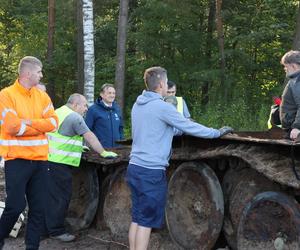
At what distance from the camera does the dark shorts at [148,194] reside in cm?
535

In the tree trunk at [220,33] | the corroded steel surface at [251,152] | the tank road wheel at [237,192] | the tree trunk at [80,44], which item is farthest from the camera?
the tree trunk at [220,33]

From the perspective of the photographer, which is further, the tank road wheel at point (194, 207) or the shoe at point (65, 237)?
the shoe at point (65, 237)

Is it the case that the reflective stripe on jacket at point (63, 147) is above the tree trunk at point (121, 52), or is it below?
below

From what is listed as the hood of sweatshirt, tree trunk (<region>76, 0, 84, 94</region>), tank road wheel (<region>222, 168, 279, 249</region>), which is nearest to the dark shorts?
the hood of sweatshirt

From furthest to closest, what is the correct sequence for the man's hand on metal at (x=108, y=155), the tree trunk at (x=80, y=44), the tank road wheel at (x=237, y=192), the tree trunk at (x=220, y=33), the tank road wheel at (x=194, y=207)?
the tree trunk at (x=220, y=33) < the tree trunk at (x=80, y=44) < the man's hand on metal at (x=108, y=155) < the tank road wheel at (x=194, y=207) < the tank road wheel at (x=237, y=192)

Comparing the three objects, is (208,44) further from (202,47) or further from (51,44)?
(51,44)

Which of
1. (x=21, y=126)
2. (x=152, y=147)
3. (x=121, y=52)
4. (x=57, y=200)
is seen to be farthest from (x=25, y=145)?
(x=121, y=52)

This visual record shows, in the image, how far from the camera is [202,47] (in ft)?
71.1

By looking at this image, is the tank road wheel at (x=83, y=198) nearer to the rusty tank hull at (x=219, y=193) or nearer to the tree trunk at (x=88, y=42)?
the rusty tank hull at (x=219, y=193)

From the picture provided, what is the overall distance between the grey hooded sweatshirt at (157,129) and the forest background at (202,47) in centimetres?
1145

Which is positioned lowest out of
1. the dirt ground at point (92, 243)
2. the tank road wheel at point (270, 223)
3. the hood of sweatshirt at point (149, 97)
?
the dirt ground at point (92, 243)

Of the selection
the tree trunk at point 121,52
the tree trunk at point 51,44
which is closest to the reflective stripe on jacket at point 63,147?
the tree trunk at point 121,52

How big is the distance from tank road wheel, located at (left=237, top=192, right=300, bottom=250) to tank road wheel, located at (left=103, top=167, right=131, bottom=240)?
90.3 inches

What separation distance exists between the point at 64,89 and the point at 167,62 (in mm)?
7123
